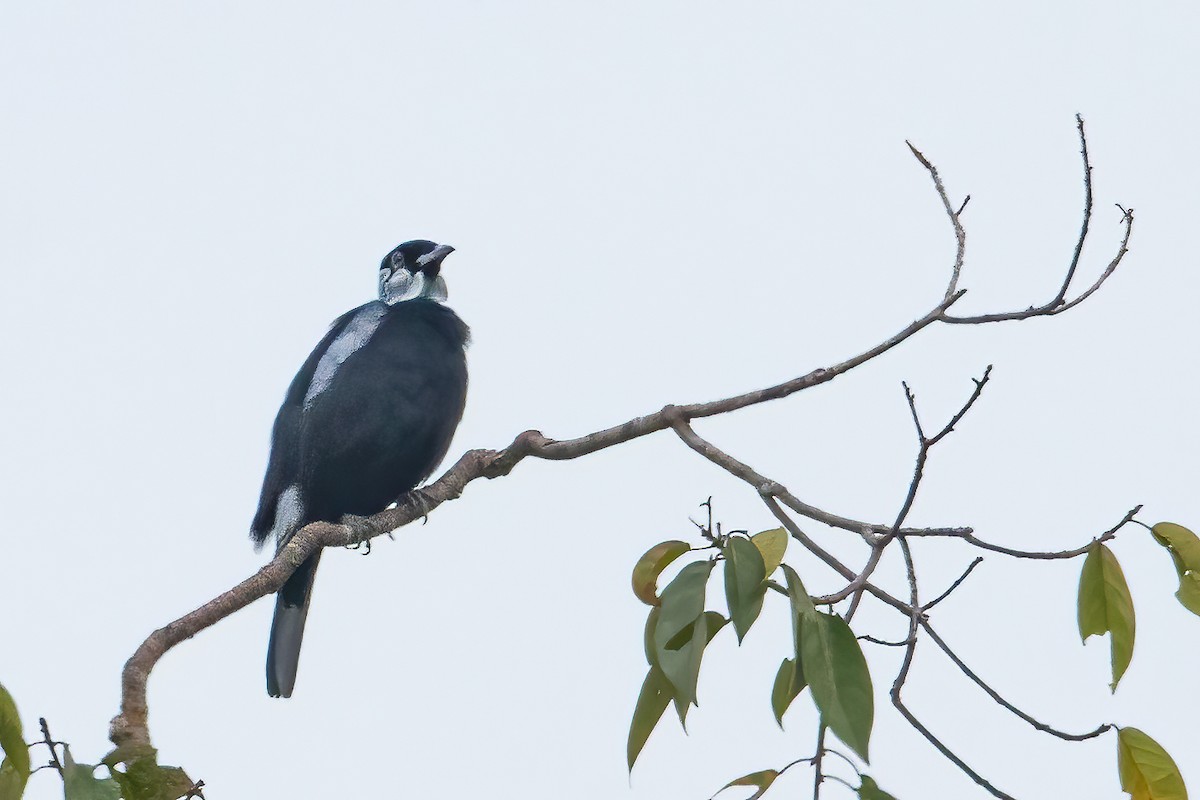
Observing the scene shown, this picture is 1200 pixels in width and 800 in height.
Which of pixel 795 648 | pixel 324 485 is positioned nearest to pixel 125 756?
pixel 795 648

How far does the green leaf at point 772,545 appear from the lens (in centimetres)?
200

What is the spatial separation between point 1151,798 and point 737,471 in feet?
2.99

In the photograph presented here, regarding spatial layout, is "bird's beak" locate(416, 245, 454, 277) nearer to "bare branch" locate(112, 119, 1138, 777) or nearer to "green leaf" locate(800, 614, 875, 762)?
"bare branch" locate(112, 119, 1138, 777)

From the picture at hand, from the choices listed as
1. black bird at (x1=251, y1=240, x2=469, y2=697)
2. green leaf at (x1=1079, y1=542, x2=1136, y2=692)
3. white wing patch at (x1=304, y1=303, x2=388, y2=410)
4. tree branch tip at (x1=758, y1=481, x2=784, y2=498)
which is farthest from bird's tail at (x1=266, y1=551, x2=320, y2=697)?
green leaf at (x1=1079, y1=542, x2=1136, y2=692)

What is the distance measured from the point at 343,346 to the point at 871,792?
300 centimetres

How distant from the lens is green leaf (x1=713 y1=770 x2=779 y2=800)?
195 centimetres

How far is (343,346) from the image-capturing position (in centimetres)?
448

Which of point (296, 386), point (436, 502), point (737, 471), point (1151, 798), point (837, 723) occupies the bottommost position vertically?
point (1151, 798)

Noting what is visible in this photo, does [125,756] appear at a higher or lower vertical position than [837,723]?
higher

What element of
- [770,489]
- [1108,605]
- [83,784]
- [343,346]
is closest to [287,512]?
[343,346]

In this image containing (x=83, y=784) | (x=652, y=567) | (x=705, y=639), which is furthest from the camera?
A: (x=652, y=567)

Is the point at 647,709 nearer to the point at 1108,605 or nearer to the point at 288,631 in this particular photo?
the point at 1108,605

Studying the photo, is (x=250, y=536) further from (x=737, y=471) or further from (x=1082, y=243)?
(x=1082, y=243)

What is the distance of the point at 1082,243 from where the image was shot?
2.32 metres
